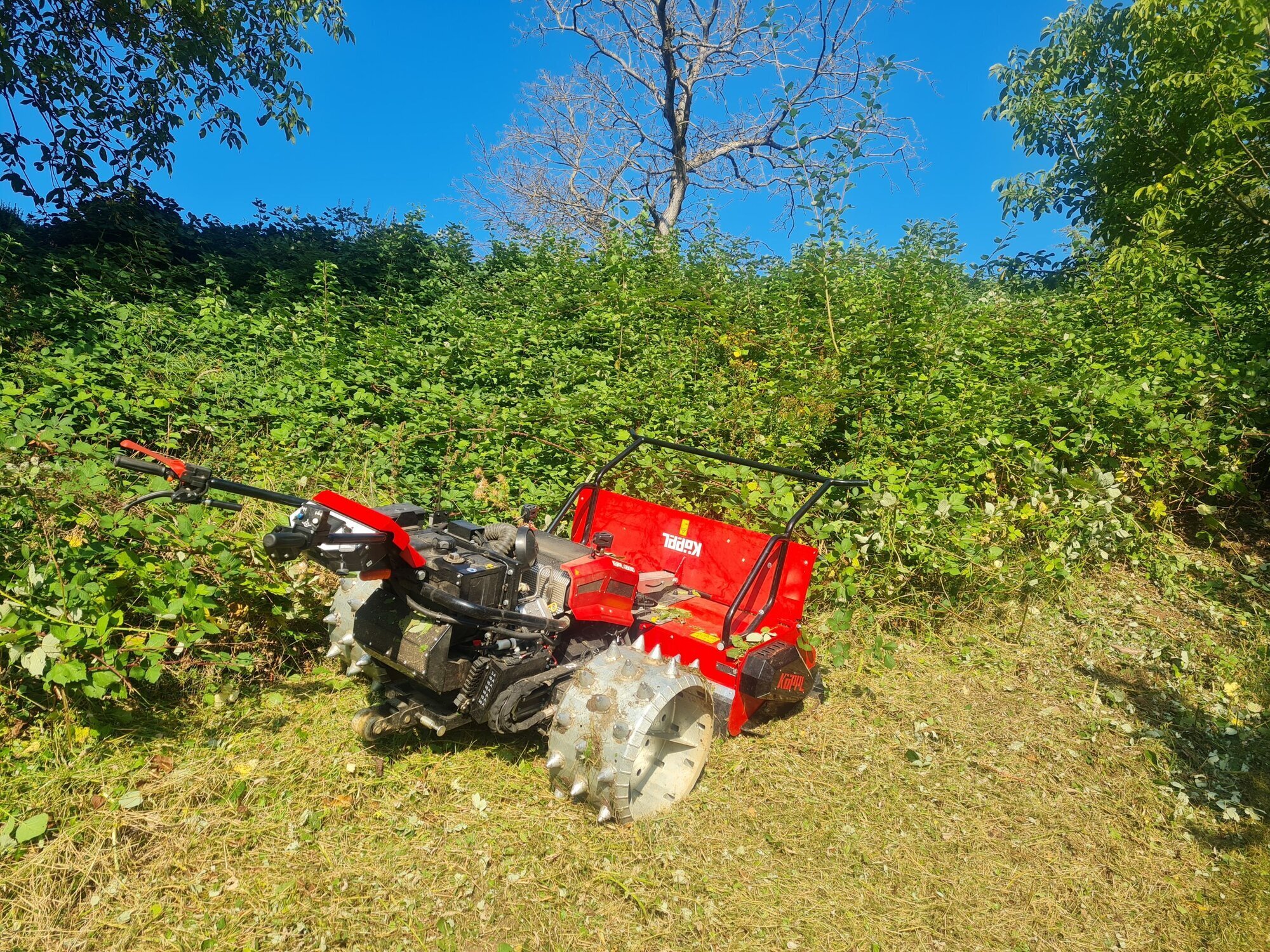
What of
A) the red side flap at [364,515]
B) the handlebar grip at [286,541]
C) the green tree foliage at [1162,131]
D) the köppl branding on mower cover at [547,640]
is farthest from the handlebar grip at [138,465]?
the green tree foliage at [1162,131]

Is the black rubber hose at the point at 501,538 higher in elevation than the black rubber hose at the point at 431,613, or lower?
higher

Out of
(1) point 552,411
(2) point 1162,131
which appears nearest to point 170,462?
(1) point 552,411

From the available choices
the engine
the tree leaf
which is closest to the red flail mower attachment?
the engine

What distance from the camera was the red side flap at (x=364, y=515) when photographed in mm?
2773

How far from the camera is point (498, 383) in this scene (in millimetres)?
7469

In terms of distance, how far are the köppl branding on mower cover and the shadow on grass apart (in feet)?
6.32

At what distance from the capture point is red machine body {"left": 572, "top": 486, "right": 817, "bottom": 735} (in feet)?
13.3

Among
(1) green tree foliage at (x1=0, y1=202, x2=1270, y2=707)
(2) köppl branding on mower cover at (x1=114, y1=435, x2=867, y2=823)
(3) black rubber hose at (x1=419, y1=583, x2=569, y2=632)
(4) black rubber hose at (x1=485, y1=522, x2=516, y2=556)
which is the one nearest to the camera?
(2) köppl branding on mower cover at (x1=114, y1=435, x2=867, y2=823)

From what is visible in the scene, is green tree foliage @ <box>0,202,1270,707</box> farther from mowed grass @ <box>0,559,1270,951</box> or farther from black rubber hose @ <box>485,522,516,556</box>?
black rubber hose @ <box>485,522,516,556</box>

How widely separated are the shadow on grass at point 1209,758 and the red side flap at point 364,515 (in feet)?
12.3

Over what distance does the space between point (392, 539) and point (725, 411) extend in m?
4.34

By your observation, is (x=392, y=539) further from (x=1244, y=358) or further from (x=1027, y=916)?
(x=1244, y=358)

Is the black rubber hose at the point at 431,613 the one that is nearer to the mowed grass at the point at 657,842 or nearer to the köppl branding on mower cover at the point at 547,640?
the köppl branding on mower cover at the point at 547,640

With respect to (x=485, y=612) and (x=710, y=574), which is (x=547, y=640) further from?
(x=710, y=574)
